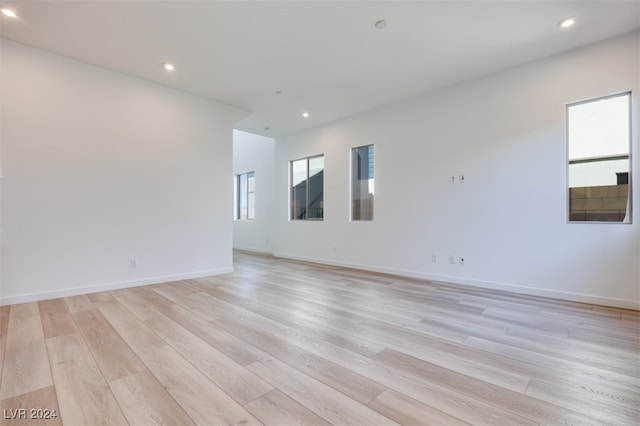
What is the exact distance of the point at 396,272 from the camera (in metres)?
4.86

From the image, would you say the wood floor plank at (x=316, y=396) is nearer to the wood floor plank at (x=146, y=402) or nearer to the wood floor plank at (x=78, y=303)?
the wood floor plank at (x=146, y=402)

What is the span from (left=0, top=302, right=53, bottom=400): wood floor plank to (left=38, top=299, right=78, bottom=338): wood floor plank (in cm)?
5

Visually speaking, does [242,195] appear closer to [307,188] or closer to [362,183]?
[307,188]

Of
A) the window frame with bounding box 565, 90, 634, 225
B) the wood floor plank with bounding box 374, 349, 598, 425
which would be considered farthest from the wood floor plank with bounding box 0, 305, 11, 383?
the window frame with bounding box 565, 90, 634, 225

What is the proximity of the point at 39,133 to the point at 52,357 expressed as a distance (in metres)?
2.81

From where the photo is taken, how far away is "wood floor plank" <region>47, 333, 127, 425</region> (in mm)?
1369

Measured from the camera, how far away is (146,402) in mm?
1481

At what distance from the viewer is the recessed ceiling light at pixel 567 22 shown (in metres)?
2.79

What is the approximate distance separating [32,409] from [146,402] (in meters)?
0.56

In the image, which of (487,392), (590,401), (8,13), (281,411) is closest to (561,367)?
(590,401)

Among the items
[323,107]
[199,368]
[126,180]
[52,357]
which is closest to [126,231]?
[126,180]

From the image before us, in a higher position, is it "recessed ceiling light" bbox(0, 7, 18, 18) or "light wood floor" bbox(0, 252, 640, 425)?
"recessed ceiling light" bbox(0, 7, 18, 18)

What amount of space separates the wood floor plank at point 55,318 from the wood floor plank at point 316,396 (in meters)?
1.88
